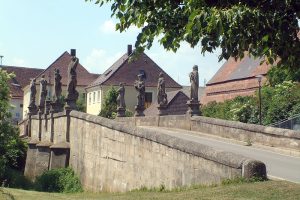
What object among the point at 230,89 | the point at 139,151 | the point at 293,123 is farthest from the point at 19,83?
the point at 139,151

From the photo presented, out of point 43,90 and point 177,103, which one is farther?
point 177,103

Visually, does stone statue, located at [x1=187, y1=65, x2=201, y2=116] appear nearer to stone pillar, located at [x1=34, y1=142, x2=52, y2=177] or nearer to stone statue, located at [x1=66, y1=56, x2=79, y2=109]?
stone statue, located at [x1=66, y1=56, x2=79, y2=109]

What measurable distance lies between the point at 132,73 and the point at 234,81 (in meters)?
21.5

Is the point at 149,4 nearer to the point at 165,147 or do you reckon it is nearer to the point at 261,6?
the point at 261,6

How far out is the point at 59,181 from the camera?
2855cm

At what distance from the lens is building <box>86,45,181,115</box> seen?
69.9m

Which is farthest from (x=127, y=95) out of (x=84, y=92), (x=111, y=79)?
(x=84, y=92)

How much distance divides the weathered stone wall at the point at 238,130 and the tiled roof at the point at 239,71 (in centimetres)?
1702

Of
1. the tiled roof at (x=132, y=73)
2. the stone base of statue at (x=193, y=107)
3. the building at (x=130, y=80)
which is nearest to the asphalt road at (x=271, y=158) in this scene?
the stone base of statue at (x=193, y=107)

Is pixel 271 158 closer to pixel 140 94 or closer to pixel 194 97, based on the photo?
pixel 194 97

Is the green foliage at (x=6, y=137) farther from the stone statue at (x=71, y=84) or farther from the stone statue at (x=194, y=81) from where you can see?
the stone statue at (x=194, y=81)

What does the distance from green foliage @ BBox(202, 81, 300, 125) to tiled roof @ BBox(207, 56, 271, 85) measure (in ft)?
35.5

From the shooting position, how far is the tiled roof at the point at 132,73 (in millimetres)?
70062

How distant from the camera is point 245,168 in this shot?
37.9 ft
